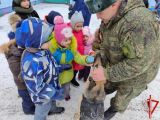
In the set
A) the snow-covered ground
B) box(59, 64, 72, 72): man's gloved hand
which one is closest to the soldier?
box(59, 64, 72, 72): man's gloved hand

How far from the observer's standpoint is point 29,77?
6.38 ft

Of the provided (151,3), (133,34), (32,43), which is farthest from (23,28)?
(151,3)

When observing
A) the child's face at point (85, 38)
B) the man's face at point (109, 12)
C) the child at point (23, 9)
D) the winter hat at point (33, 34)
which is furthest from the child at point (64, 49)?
the child at point (23, 9)

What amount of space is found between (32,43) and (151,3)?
188 inches

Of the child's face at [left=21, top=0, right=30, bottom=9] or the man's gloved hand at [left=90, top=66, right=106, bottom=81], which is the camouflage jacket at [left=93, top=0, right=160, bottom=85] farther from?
the child's face at [left=21, top=0, right=30, bottom=9]

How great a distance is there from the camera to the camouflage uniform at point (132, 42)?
1578 millimetres

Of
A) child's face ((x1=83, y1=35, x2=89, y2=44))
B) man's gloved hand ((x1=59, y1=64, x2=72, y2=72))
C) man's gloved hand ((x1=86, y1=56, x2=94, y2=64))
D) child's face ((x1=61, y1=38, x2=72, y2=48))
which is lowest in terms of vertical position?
man's gloved hand ((x1=59, y1=64, x2=72, y2=72))

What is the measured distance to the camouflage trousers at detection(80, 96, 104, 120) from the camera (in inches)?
81.7

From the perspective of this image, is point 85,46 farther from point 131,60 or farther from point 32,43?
point 131,60

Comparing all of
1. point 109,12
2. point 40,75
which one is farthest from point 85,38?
point 109,12

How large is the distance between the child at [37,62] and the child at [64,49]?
21cm

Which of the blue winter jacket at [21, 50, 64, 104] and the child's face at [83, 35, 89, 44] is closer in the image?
the blue winter jacket at [21, 50, 64, 104]

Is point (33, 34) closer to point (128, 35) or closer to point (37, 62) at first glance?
point (37, 62)

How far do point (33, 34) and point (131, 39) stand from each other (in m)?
0.73
